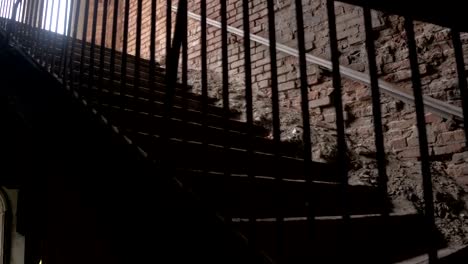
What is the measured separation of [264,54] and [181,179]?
8.80ft

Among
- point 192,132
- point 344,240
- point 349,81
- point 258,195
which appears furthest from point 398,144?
point 344,240

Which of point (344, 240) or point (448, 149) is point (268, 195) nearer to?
point (344, 240)

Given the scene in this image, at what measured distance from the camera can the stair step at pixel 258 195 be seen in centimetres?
133

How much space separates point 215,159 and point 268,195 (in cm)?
33

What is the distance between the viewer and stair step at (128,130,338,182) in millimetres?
1412

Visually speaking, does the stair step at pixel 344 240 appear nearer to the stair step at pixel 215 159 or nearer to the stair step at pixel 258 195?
the stair step at pixel 258 195

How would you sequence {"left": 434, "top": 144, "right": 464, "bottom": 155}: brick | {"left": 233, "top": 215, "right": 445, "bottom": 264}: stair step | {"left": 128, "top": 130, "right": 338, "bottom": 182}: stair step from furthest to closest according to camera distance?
{"left": 434, "top": 144, "right": 464, "bottom": 155}: brick → {"left": 128, "top": 130, "right": 338, "bottom": 182}: stair step → {"left": 233, "top": 215, "right": 445, "bottom": 264}: stair step

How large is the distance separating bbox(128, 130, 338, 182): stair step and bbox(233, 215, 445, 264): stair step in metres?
0.23

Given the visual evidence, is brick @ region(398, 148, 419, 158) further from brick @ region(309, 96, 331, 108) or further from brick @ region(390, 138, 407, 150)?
brick @ region(309, 96, 331, 108)

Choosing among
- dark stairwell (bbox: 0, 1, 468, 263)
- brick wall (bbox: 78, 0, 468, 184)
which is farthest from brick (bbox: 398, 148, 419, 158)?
dark stairwell (bbox: 0, 1, 468, 263)

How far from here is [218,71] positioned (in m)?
4.18

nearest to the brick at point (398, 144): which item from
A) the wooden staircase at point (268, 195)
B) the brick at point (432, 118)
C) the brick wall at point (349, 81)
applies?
the brick wall at point (349, 81)

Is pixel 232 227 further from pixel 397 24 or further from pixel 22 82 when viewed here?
pixel 397 24

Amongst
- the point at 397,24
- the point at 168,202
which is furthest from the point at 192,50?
the point at 168,202
